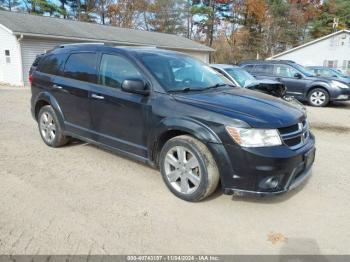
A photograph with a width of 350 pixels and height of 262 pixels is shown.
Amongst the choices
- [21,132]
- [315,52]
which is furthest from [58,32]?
[315,52]

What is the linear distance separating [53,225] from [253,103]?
2.61m

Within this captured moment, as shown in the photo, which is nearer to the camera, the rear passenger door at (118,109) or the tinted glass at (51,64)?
the rear passenger door at (118,109)

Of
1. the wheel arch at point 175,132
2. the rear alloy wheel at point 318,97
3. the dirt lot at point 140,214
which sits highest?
the wheel arch at point 175,132

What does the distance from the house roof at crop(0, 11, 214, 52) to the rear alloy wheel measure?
31.8 ft

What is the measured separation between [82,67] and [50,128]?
1.42 m

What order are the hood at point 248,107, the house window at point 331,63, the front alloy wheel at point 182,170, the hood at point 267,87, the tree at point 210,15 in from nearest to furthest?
the hood at point 248,107, the front alloy wheel at point 182,170, the hood at point 267,87, the house window at point 331,63, the tree at point 210,15

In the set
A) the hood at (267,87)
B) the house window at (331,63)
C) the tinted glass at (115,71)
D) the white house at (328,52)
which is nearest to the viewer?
the tinted glass at (115,71)

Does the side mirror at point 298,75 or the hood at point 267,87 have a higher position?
the side mirror at point 298,75

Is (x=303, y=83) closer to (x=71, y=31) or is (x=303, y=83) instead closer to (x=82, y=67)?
(x=82, y=67)

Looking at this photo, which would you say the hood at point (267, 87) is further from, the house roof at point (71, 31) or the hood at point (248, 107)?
the house roof at point (71, 31)

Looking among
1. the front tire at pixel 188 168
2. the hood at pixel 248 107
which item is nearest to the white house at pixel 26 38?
the hood at pixel 248 107

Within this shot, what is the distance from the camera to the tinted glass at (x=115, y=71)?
14.2 feet

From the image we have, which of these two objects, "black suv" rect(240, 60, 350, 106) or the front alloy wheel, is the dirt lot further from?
"black suv" rect(240, 60, 350, 106)

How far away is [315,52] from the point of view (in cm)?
3569
